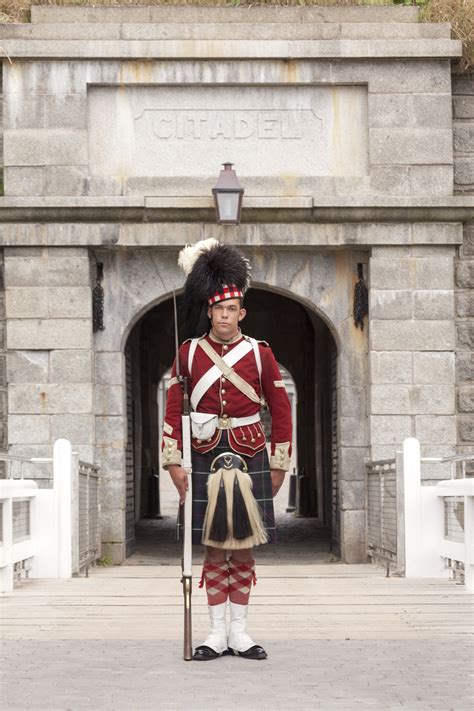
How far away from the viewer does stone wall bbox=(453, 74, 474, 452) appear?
1155 centimetres

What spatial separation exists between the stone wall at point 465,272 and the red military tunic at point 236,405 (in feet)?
19.1

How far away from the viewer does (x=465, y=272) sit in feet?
38.2

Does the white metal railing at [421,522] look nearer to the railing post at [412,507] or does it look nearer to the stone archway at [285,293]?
the railing post at [412,507]

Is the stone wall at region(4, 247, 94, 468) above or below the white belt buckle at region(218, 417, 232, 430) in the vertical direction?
above

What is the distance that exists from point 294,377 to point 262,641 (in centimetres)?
1569

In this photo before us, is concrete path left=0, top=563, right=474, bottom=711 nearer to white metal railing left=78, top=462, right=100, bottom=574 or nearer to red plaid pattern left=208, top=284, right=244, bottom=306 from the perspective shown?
white metal railing left=78, top=462, right=100, bottom=574

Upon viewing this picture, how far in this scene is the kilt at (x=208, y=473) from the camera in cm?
583

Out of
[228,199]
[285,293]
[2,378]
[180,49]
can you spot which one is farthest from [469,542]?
[180,49]

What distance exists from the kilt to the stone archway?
5.88 metres

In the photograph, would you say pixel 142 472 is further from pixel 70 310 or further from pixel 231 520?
pixel 231 520

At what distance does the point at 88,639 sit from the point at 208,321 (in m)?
1.67

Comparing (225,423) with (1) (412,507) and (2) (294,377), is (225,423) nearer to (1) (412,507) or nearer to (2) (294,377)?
(1) (412,507)

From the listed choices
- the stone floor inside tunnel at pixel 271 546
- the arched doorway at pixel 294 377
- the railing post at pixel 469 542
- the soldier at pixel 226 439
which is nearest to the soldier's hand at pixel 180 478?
the soldier at pixel 226 439

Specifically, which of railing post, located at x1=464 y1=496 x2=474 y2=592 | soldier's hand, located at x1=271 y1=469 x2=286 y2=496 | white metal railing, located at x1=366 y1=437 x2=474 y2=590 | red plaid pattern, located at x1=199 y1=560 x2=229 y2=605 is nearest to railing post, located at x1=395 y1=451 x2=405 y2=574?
white metal railing, located at x1=366 y1=437 x2=474 y2=590
